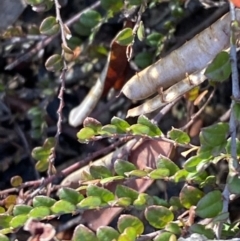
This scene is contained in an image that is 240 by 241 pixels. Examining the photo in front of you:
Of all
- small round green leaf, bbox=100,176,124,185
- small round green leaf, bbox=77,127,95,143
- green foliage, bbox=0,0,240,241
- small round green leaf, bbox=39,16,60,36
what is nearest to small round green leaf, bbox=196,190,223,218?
green foliage, bbox=0,0,240,241

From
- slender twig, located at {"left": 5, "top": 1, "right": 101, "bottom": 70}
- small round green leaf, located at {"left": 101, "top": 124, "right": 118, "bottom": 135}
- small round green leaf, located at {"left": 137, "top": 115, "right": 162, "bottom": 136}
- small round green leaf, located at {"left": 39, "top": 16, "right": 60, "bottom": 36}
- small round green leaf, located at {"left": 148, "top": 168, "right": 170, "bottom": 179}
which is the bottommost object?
small round green leaf, located at {"left": 148, "top": 168, "right": 170, "bottom": 179}

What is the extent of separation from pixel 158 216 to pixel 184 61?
1.22 ft

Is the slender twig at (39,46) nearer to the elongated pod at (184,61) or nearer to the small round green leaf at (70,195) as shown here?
the elongated pod at (184,61)

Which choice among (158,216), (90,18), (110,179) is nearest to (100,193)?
(110,179)

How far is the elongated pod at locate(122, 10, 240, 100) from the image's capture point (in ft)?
4.54

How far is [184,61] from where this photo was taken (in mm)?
1435

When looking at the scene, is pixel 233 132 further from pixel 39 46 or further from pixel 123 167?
pixel 39 46

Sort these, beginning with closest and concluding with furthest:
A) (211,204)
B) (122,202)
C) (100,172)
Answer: (211,204)
(122,202)
(100,172)

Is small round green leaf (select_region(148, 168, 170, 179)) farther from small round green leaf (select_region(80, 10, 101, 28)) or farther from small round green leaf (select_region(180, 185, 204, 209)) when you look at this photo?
small round green leaf (select_region(80, 10, 101, 28))

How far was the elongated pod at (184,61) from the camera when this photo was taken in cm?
138

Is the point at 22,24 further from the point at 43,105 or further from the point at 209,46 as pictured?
the point at 209,46

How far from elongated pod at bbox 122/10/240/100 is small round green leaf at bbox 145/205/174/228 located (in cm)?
31

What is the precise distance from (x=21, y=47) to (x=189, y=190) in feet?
3.01

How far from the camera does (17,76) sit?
6.81ft
